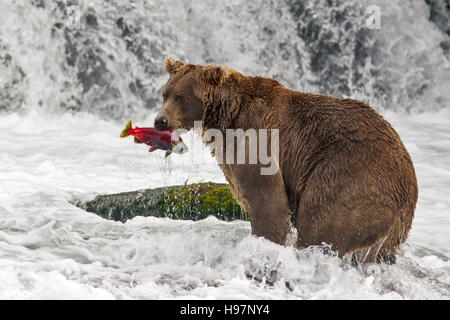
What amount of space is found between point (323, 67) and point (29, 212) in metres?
10.7

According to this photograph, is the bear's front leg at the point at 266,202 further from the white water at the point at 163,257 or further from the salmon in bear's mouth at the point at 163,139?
the salmon in bear's mouth at the point at 163,139

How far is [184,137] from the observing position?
1271cm

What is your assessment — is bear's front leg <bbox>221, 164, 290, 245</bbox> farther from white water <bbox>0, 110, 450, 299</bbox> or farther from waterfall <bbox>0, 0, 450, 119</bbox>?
waterfall <bbox>0, 0, 450, 119</bbox>

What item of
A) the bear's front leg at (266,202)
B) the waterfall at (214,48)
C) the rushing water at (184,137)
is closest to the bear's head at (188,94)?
the bear's front leg at (266,202)

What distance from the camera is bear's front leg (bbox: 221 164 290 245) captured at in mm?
4809

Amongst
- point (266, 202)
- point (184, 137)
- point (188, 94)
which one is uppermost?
point (188, 94)

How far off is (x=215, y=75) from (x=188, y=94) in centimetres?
26

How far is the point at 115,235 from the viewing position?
6367mm

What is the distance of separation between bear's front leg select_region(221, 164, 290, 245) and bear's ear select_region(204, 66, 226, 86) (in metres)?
0.72

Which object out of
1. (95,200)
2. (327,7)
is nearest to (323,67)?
(327,7)

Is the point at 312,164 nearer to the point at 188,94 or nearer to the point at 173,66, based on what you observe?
the point at 188,94

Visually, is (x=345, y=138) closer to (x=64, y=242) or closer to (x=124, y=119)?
(x=64, y=242)

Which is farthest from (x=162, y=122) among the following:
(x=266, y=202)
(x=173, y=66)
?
(x=266, y=202)

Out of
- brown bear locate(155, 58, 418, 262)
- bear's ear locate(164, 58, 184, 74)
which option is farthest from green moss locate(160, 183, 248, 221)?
bear's ear locate(164, 58, 184, 74)
